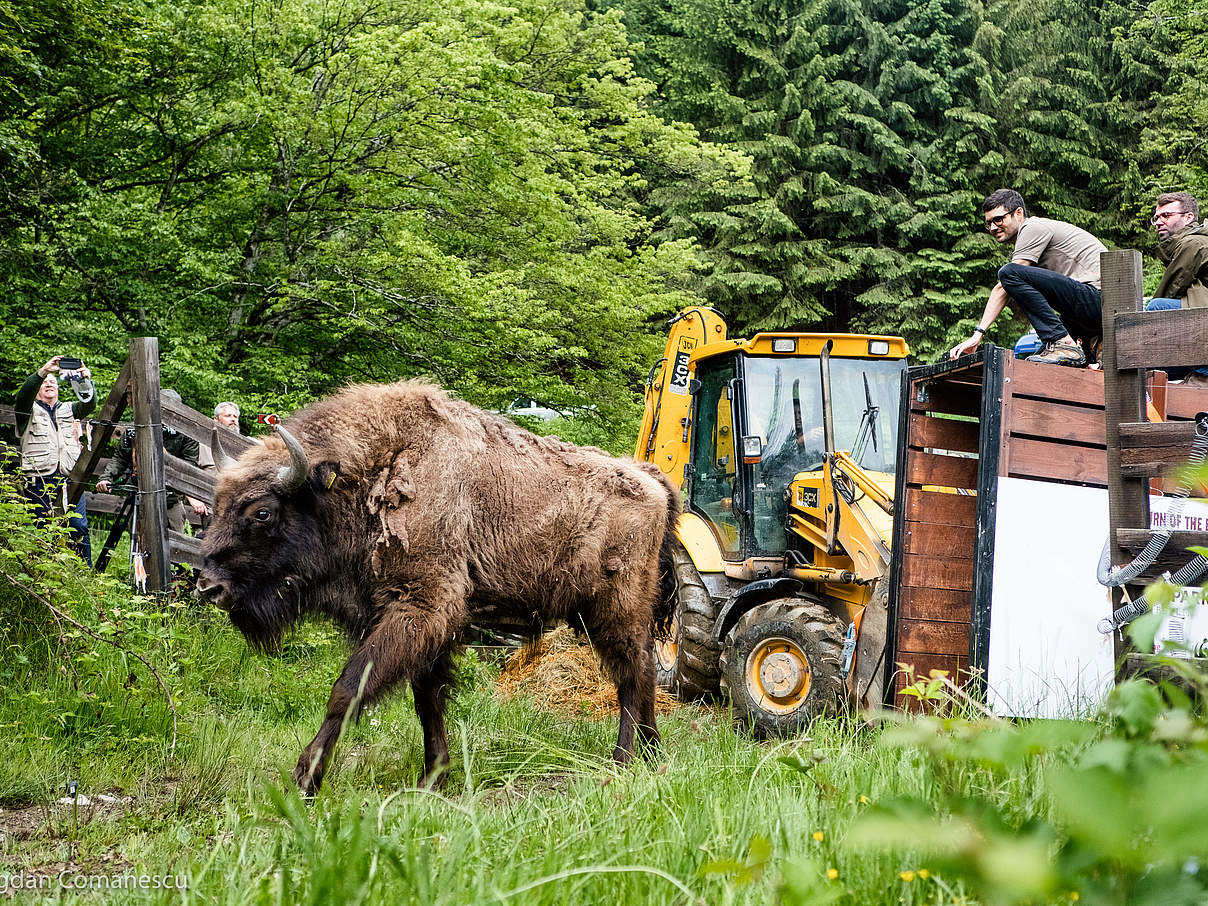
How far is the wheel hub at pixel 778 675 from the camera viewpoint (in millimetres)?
6645

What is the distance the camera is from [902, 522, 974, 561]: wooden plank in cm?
556

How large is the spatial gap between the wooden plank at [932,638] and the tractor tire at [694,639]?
101 inches

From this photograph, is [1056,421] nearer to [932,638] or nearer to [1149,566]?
[932,638]

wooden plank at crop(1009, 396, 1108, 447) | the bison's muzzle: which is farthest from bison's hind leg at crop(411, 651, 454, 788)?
wooden plank at crop(1009, 396, 1108, 447)

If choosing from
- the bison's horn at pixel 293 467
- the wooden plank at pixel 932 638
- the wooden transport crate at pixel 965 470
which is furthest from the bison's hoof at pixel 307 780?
the wooden plank at pixel 932 638

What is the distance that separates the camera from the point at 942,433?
5809 mm

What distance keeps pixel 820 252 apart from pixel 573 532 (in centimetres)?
1868

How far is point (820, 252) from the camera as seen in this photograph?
23.0 metres

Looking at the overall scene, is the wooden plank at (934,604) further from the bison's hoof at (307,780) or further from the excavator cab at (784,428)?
the bison's hoof at (307,780)

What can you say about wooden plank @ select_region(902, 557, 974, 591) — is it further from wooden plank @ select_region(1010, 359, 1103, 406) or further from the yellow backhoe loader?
wooden plank @ select_region(1010, 359, 1103, 406)

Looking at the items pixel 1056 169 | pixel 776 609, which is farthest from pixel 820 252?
pixel 776 609

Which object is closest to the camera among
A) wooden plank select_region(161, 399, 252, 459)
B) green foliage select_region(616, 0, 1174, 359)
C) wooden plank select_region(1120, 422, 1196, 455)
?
wooden plank select_region(1120, 422, 1196, 455)

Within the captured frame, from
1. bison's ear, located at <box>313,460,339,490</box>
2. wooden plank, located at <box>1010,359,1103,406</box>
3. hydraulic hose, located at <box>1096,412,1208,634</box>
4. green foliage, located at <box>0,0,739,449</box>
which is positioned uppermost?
green foliage, located at <box>0,0,739,449</box>

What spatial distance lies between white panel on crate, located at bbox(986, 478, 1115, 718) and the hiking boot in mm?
846
